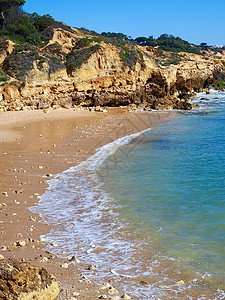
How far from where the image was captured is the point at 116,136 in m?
15.9

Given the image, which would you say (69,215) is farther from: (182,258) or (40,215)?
(182,258)

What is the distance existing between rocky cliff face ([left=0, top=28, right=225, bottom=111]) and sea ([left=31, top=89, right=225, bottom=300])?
1355 cm

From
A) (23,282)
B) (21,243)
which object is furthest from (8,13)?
(23,282)

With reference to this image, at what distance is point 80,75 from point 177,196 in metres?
21.0

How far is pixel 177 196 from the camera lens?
7.28 m

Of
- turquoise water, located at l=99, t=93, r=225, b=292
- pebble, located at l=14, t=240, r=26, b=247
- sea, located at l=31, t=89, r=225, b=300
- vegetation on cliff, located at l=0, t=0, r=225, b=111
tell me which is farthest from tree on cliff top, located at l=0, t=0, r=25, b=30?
pebble, located at l=14, t=240, r=26, b=247

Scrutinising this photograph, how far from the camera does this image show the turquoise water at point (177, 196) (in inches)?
191

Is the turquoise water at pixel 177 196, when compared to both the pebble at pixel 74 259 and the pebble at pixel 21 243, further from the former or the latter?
Result: the pebble at pixel 21 243

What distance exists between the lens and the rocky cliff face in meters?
23.3

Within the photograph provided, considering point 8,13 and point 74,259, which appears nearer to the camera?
point 74,259

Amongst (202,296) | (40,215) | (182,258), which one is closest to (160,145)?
(40,215)

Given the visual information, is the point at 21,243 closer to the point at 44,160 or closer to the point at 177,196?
the point at 177,196

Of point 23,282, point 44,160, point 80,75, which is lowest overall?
point 23,282

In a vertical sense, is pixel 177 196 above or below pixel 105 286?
above
